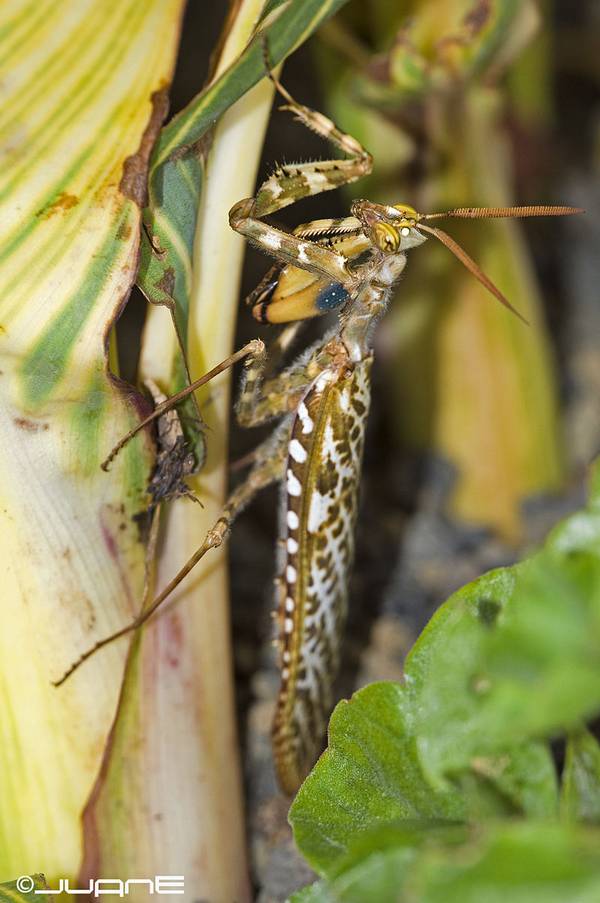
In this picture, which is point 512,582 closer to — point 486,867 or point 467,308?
point 486,867

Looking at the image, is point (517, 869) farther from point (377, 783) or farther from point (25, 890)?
point (25, 890)

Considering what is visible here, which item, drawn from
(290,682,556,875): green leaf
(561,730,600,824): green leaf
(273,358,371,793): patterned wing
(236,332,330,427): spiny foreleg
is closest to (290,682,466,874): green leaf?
(290,682,556,875): green leaf

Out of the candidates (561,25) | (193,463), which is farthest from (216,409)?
(561,25)

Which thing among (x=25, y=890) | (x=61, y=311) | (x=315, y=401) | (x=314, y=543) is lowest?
(x=25, y=890)

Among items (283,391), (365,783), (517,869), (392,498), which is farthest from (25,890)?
(392,498)

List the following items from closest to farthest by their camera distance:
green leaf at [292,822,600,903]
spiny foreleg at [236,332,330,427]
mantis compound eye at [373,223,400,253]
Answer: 1. green leaf at [292,822,600,903]
2. mantis compound eye at [373,223,400,253]
3. spiny foreleg at [236,332,330,427]

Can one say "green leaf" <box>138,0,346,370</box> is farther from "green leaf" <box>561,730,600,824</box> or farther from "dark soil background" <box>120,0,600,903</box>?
"green leaf" <box>561,730,600,824</box>
